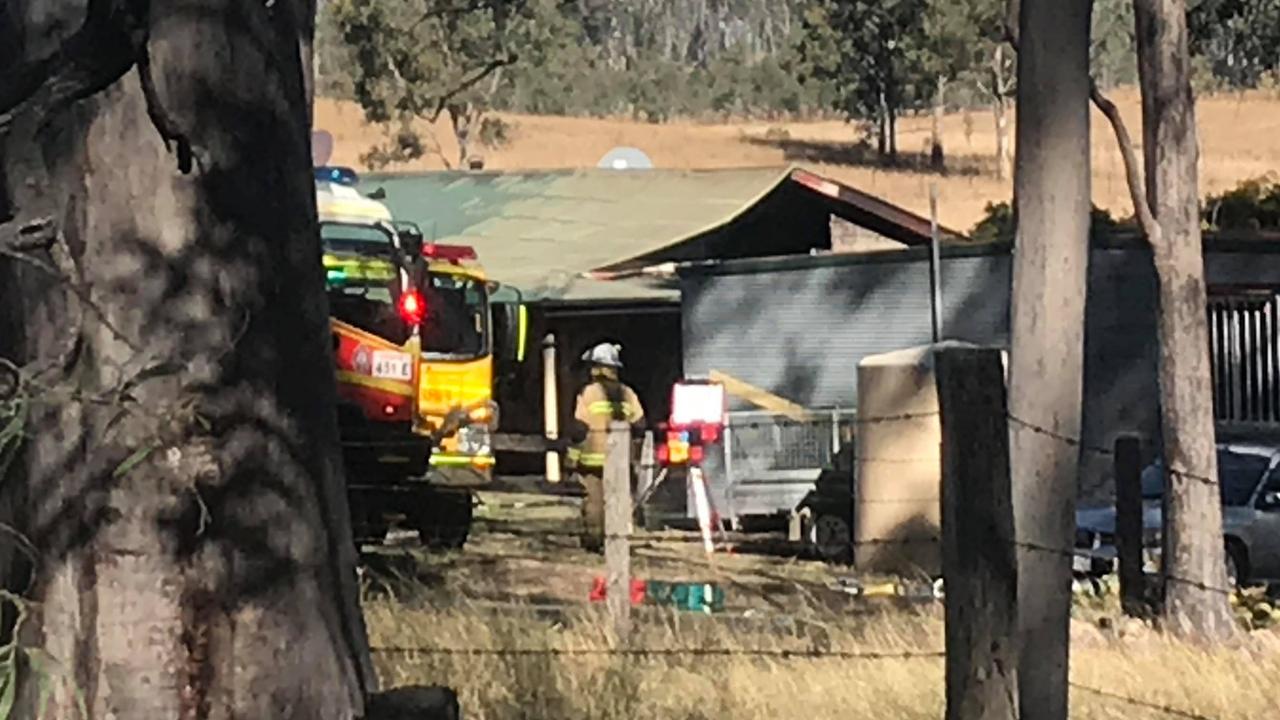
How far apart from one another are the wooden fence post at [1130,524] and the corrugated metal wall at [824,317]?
1167 cm

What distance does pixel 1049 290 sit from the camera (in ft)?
25.7

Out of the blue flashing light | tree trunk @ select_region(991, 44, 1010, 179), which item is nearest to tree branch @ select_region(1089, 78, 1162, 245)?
the blue flashing light

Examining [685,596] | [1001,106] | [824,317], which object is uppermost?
[1001,106]

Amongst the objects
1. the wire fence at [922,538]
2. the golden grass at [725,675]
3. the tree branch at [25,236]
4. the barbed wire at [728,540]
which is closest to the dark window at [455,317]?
the barbed wire at [728,540]

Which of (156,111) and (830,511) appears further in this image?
(830,511)

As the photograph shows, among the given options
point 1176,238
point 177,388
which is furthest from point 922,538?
point 177,388

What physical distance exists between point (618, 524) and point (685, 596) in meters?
1.70

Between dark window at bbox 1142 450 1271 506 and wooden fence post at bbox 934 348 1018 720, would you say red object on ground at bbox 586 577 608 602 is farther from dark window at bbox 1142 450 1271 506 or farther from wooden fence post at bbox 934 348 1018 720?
dark window at bbox 1142 450 1271 506

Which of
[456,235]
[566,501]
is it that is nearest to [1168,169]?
[566,501]

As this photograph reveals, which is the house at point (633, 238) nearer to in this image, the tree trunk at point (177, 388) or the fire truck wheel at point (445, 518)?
the fire truck wheel at point (445, 518)

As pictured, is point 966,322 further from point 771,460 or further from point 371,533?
point 371,533

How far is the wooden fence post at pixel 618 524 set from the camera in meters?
9.88

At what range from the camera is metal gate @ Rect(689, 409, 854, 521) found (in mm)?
23312

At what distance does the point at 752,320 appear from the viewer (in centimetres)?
2556
